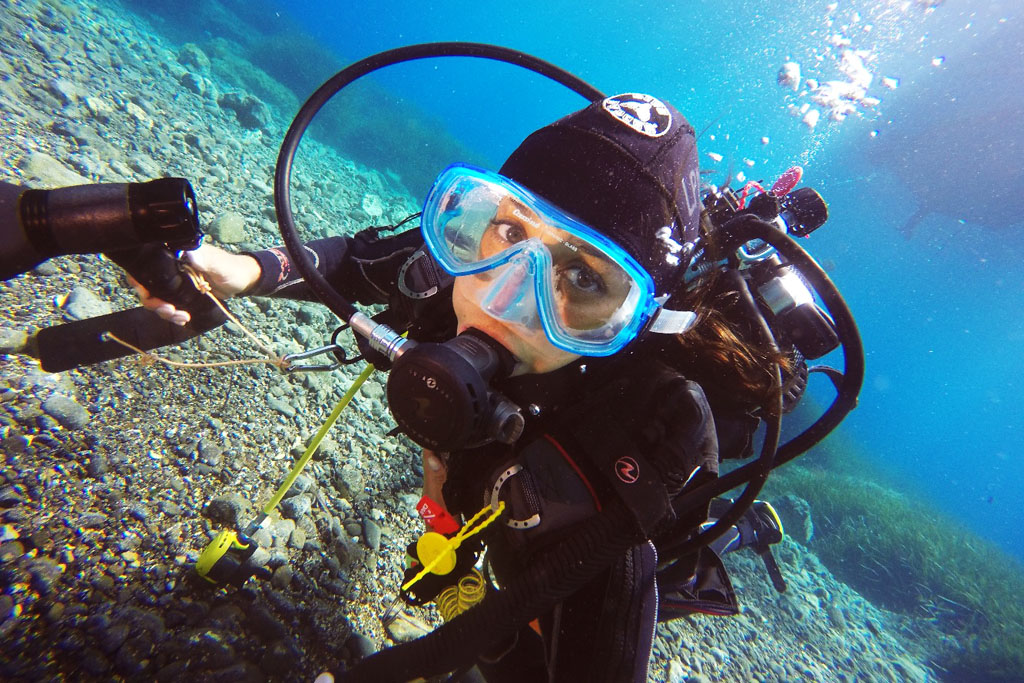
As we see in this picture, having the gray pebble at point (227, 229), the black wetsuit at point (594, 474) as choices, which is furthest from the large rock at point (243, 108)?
the black wetsuit at point (594, 474)

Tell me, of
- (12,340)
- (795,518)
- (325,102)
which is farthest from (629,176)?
(795,518)

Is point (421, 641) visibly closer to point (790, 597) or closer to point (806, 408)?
point (790, 597)

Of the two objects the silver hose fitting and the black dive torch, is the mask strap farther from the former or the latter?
the black dive torch

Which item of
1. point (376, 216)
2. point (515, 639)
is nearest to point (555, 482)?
point (515, 639)

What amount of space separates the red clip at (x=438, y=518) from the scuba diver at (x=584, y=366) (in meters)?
0.02

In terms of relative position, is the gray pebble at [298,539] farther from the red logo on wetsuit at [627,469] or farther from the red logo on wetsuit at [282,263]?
the red logo on wetsuit at [627,469]

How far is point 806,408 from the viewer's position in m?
13.2

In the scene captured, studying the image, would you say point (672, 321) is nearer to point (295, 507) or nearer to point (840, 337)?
point (840, 337)

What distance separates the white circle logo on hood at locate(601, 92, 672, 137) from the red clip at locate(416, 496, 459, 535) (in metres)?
2.00

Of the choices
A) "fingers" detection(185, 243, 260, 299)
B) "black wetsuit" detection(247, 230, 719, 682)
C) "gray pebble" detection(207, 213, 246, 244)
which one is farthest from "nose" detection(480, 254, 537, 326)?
"gray pebble" detection(207, 213, 246, 244)

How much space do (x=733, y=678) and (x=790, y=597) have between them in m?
3.09

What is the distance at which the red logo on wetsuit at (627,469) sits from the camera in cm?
137

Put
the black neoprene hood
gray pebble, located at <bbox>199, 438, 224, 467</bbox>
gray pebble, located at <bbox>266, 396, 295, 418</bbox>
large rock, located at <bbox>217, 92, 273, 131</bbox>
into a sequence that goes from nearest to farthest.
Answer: the black neoprene hood → gray pebble, located at <bbox>199, 438, 224, 467</bbox> → gray pebble, located at <bbox>266, 396, 295, 418</bbox> → large rock, located at <bbox>217, 92, 273, 131</bbox>

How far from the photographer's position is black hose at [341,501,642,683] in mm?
1296
